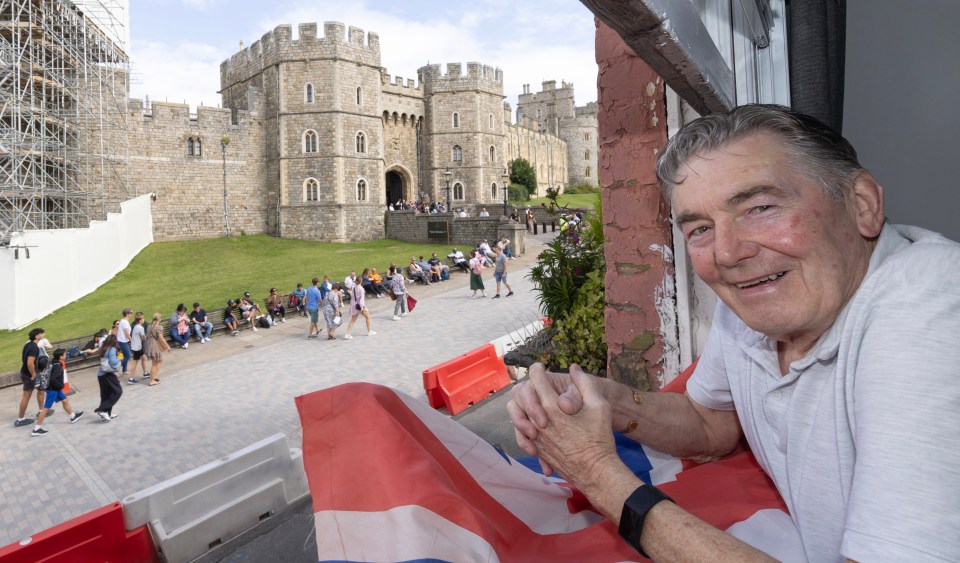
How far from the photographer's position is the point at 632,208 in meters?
3.37

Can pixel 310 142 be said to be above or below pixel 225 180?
above

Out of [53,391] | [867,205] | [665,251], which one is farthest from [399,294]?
[867,205]

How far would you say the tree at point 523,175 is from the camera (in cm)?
4841

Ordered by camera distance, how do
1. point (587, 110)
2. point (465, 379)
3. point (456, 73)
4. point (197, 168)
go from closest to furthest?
point (465, 379) → point (197, 168) → point (456, 73) → point (587, 110)

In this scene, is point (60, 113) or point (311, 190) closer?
point (60, 113)

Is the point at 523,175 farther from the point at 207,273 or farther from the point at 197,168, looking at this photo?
the point at 207,273

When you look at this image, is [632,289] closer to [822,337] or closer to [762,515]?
[762,515]

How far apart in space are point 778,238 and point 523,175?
48.2m

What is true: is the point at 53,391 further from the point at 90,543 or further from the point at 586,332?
the point at 586,332

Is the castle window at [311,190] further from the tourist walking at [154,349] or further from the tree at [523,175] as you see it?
the tourist walking at [154,349]

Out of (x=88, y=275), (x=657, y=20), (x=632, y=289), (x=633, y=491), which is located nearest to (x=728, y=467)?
(x=633, y=491)

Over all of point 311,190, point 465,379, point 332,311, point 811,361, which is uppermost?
point 311,190

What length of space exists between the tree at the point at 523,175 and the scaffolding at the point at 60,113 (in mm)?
29475

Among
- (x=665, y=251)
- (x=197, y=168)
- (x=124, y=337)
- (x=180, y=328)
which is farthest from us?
(x=197, y=168)
